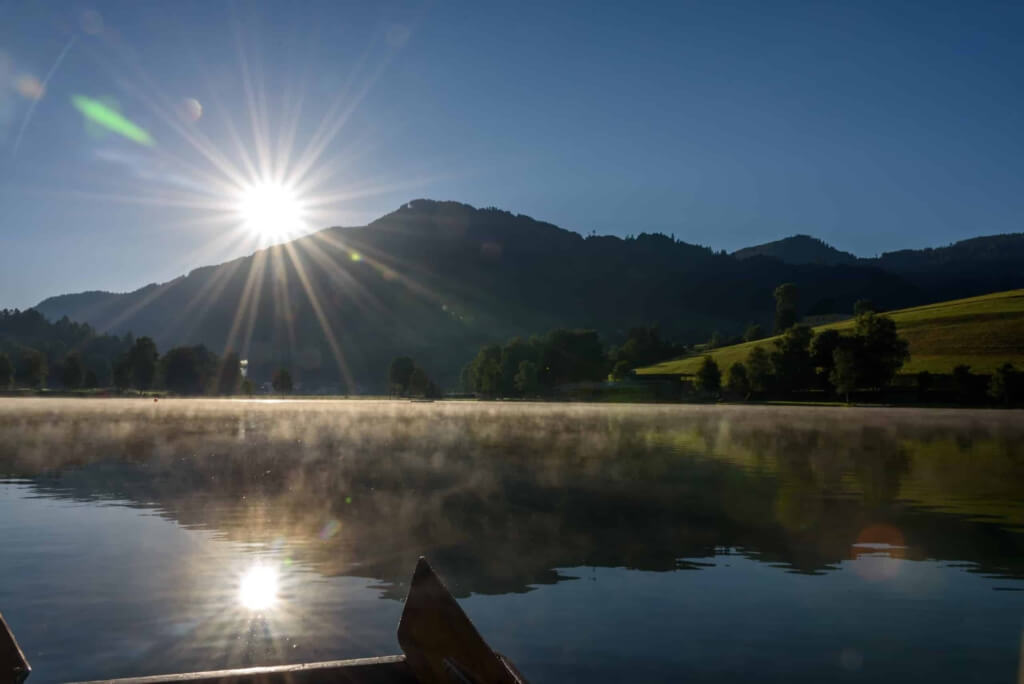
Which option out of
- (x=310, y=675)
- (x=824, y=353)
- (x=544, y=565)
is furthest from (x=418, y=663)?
(x=824, y=353)

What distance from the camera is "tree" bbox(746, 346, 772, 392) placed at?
166 meters

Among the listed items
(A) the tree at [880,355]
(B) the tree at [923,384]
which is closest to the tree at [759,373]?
(A) the tree at [880,355]

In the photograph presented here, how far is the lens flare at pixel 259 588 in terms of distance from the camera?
1427cm

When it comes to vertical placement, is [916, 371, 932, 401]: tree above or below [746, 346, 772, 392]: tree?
below

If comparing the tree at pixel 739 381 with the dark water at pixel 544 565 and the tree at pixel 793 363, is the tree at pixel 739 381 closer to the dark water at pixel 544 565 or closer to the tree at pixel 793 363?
the tree at pixel 793 363

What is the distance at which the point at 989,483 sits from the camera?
111ft

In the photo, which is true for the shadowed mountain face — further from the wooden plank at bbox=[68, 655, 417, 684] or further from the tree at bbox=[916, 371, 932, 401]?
the tree at bbox=[916, 371, 932, 401]

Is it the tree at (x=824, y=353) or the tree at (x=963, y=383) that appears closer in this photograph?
the tree at (x=963, y=383)

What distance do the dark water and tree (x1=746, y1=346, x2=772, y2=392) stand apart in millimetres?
131676

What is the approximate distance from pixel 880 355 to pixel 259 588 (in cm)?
15385

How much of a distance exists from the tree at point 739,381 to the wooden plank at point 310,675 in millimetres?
171592

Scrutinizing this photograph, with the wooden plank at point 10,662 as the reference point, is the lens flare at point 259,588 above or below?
below

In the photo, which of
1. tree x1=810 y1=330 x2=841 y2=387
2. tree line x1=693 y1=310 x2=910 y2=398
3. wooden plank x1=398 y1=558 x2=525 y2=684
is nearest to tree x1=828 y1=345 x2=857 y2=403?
tree line x1=693 y1=310 x2=910 y2=398

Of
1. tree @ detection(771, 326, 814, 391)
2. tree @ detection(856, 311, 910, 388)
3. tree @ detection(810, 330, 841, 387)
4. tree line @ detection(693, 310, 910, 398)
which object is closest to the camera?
tree @ detection(856, 311, 910, 388)
